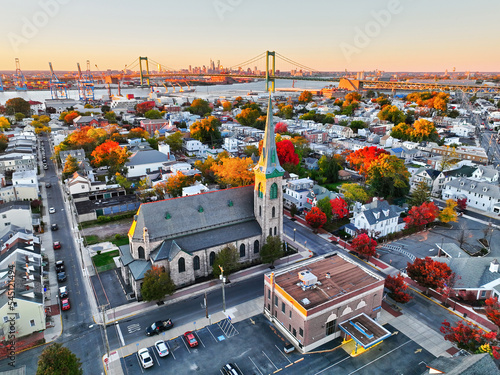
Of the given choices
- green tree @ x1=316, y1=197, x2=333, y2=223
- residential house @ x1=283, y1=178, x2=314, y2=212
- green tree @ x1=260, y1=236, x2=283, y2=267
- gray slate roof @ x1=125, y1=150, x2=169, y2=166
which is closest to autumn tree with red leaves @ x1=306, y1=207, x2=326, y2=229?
green tree @ x1=316, y1=197, x2=333, y2=223

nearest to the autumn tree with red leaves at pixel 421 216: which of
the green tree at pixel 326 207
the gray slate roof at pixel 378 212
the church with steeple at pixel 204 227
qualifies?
the gray slate roof at pixel 378 212

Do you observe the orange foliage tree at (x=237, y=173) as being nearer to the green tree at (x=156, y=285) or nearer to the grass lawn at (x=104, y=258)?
the grass lawn at (x=104, y=258)

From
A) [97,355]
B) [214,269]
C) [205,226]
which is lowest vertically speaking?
[97,355]

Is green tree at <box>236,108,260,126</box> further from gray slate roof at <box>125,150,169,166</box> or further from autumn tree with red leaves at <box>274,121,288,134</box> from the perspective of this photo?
gray slate roof at <box>125,150,169,166</box>

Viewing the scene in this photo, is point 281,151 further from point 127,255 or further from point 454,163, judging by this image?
point 127,255

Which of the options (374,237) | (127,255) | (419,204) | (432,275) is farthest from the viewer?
(419,204)

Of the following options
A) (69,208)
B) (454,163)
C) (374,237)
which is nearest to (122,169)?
(69,208)

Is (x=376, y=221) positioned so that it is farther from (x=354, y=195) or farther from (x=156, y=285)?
(x=156, y=285)
